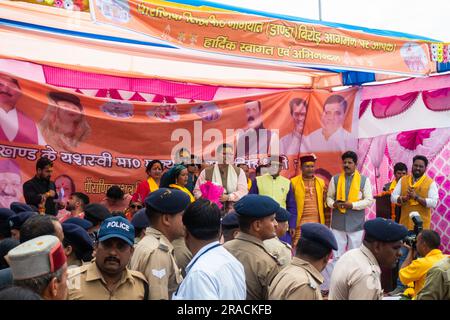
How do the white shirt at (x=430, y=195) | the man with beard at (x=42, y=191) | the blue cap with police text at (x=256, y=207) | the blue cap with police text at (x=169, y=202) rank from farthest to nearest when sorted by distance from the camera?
the white shirt at (x=430, y=195) → the man with beard at (x=42, y=191) → the blue cap with police text at (x=169, y=202) → the blue cap with police text at (x=256, y=207)

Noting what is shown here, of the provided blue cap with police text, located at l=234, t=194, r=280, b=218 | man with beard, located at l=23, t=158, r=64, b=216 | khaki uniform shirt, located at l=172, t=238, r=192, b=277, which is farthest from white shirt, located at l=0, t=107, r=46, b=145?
blue cap with police text, located at l=234, t=194, r=280, b=218

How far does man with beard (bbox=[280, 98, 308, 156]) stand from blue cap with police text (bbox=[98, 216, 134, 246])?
661 cm

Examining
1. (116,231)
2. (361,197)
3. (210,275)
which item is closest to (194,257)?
(210,275)

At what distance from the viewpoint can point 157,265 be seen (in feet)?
11.8

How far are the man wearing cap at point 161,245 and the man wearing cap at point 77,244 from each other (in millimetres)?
421

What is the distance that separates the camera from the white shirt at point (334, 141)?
9.96 m

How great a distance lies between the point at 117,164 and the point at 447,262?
Result: 537 cm

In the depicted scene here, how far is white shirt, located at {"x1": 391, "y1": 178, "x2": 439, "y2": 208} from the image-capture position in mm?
7969

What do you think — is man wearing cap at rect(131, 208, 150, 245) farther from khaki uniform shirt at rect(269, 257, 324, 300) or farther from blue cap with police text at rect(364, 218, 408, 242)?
blue cap with police text at rect(364, 218, 408, 242)

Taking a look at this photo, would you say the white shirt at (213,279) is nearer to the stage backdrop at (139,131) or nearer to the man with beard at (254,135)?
the stage backdrop at (139,131)

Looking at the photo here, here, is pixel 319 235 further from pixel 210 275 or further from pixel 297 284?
pixel 210 275

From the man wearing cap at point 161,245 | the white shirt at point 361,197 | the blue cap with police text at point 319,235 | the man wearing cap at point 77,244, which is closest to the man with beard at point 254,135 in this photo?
the white shirt at point 361,197
